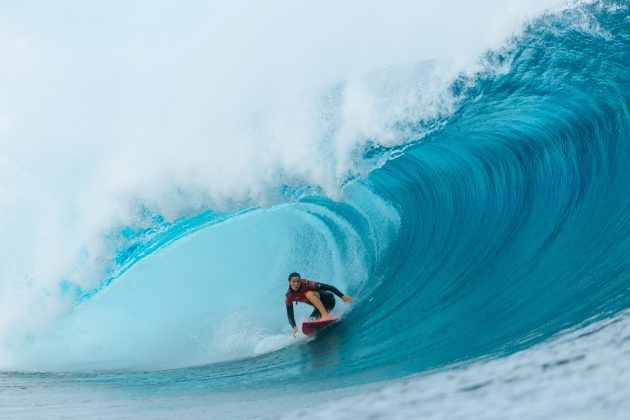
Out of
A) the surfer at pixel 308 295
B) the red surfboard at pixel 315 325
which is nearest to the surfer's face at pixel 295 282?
the surfer at pixel 308 295

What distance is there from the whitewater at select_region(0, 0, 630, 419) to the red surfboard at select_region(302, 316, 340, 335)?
126 mm

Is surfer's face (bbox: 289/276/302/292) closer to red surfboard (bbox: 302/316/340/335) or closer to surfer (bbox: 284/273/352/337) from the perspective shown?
surfer (bbox: 284/273/352/337)

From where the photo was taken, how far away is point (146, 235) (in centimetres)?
950

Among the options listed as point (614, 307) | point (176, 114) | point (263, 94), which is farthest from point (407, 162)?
point (614, 307)

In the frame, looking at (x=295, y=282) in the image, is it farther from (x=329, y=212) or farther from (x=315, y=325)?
(x=329, y=212)

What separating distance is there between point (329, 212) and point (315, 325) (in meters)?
3.35

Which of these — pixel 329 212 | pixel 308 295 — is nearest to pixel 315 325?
pixel 308 295

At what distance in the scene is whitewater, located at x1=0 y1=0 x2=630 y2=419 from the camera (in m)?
5.64

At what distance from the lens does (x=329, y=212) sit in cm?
1008

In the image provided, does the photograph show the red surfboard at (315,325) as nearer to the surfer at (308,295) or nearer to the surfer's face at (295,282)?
the surfer at (308,295)

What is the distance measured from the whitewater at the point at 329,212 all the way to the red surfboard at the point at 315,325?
0.41 ft

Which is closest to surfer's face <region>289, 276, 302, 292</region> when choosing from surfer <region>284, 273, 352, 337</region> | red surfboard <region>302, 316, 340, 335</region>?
surfer <region>284, 273, 352, 337</region>

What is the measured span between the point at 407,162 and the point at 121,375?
4.95 m

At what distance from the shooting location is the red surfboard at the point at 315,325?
6894 millimetres
